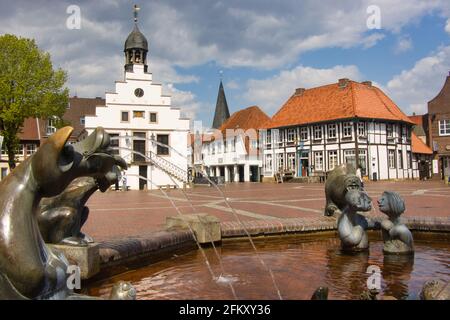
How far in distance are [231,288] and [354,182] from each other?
101 inches

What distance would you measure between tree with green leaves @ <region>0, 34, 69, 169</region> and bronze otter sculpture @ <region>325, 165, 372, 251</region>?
27281 mm

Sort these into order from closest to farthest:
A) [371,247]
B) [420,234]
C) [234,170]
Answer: [371,247]
[420,234]
[234,170]

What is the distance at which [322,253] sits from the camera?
5766mm

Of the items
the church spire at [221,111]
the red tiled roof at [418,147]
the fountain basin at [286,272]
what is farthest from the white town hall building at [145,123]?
the church spire at [221,111]

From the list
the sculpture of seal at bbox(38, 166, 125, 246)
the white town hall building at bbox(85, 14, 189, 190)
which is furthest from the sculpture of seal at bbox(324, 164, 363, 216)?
the white town hall building at bbox(85, 14, 189, 190)

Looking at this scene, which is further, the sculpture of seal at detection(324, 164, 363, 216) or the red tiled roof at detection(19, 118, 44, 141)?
the red tiled roof at detection(19, 118, 44, 141)

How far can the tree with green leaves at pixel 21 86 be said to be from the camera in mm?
28516

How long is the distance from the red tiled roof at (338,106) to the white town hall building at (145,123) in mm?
13658

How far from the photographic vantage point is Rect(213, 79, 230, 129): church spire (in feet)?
239

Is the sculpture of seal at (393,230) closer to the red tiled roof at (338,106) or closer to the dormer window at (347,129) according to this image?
the red tiled roof at (338,106)

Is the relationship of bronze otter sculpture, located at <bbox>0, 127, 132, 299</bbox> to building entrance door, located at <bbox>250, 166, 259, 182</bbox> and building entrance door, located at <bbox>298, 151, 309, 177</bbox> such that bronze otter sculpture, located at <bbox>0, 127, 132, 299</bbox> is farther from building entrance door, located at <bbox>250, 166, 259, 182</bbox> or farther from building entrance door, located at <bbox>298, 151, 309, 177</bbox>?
building entrance door, located at <bbox>250, 166, 259, 182</bbox>

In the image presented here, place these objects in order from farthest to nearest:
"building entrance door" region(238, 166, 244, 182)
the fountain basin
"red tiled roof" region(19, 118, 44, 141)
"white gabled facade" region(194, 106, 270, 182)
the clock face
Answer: "building entrance door" region(238, 166, 244, 182) → "white gabled facade" region(194, 106, 270, 182) → "red tiled roof" region(19, 118, 44, 141) → the clock face → the fountain basin
